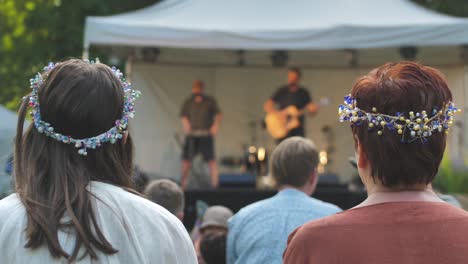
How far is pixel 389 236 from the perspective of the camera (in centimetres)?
190

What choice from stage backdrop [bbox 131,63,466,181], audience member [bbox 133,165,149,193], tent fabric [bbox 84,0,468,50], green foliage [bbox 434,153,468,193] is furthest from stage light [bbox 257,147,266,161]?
audience member [bbox 133,165,149,193]

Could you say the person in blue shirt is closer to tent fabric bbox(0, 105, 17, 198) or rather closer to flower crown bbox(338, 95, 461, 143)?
tent fabric bbox(0, 105, 17, 198)

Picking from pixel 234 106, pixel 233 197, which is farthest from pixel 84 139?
pixel 234 106

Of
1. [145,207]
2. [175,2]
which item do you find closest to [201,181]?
[175,2]

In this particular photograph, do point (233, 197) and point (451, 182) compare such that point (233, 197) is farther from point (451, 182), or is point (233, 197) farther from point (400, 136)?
point (400, 136)

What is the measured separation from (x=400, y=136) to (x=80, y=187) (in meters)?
0.80

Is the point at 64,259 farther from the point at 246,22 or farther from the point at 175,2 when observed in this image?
the point at 175,2

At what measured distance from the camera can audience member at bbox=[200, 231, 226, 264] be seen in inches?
165

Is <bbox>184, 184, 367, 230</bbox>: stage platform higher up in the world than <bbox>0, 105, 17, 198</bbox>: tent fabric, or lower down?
lower down

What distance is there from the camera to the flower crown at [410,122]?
191 cm

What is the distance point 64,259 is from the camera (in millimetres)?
1836

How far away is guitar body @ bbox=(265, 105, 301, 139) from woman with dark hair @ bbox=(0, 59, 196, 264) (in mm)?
9411

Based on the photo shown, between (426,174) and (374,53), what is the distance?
10.9 meters

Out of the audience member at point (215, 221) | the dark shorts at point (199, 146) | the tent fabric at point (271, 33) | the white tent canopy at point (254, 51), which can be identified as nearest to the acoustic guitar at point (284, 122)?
the dark shorts at point (199, 146)
